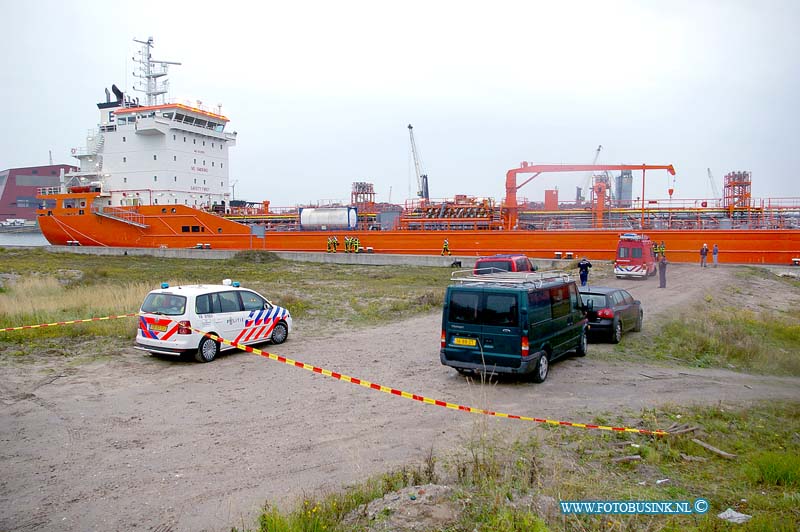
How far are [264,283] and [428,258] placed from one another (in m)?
13.5

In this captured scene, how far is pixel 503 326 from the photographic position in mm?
9539

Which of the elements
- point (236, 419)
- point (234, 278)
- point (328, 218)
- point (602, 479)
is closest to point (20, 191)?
point (328, 218)

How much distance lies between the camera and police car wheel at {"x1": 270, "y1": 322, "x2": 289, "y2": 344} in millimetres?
13250

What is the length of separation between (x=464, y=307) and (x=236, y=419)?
420 centimetres

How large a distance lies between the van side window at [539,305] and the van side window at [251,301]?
6.23 m

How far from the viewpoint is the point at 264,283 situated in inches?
979

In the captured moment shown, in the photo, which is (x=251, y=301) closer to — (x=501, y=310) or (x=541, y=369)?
(x=501, y=310)

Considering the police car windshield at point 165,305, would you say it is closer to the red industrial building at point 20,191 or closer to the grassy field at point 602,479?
the grassy field at point 602,479

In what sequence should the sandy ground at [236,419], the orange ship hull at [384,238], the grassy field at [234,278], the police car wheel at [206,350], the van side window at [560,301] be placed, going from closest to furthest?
the sandy ground at [236,419] → the van side window at [560,301] → the police car wheel at [206,350] → the grassy field at [234,278] → the orange ship hull at [384,238]

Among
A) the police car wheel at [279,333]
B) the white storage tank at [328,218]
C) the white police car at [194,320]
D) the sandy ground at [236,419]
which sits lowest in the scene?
the sandy ground at [236,419]

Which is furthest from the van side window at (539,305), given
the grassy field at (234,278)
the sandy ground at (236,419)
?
the grassy field at (234,278)

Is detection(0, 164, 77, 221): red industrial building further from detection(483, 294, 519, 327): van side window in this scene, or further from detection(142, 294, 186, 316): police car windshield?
detection(483, 294, 519, 327): van side window

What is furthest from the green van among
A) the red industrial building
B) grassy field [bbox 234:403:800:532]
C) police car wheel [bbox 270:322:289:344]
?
the red industrial building

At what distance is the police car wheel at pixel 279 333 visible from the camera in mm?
13250
